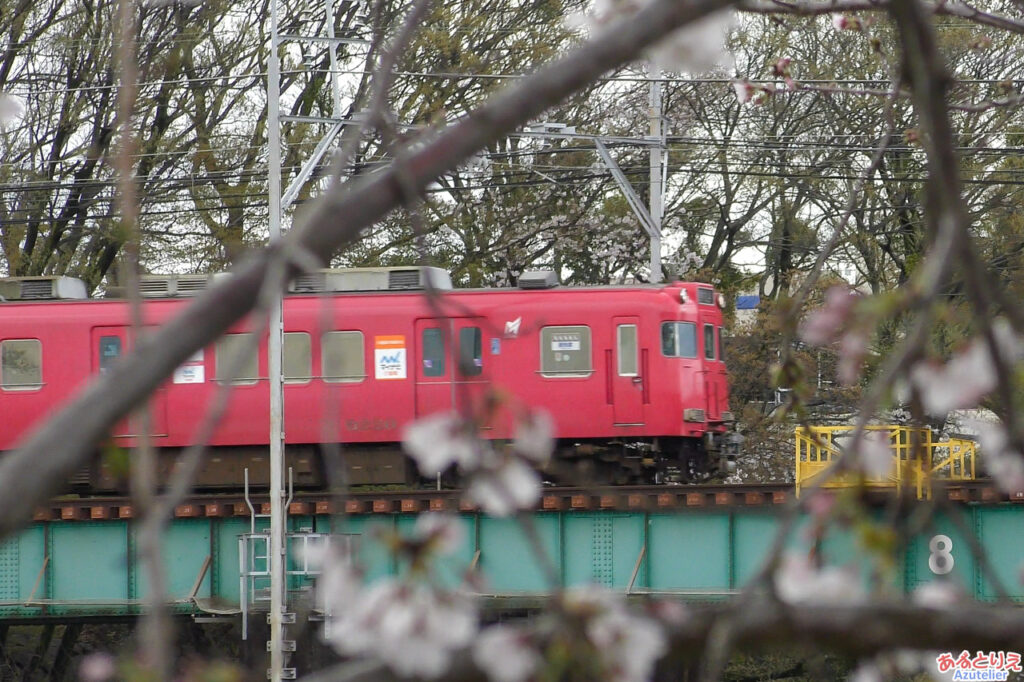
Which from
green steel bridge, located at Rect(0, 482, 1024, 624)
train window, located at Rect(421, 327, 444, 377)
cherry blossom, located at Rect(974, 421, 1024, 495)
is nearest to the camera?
cherry blossom, located at Rect(974, 421, 1024, 495)

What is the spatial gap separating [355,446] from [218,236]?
8.28 meters

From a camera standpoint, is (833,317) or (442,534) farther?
(833,317)

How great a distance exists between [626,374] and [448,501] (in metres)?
2.85

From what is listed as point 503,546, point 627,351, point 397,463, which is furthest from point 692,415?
point 397,463

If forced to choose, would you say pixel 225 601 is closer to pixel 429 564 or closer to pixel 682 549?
pixel 682 549

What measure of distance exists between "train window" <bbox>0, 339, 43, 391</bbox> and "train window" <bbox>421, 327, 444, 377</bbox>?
5.18 metres

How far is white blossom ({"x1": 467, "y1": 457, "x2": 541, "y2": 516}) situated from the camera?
6.13ft

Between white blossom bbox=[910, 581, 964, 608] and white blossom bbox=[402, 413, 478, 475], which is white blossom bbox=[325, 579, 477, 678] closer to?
white blossom bbox=[402, 413, 478, 475]

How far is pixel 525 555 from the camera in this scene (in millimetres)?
17328

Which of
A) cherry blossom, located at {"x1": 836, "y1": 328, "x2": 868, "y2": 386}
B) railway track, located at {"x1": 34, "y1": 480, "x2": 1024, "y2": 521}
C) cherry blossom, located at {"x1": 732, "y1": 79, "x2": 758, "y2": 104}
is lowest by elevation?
railway track, located at {"x1": 34, "y1": 480, "x2": 1024, "y2": 521}

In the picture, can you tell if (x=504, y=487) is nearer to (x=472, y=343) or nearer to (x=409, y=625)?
(x=409, y=625)

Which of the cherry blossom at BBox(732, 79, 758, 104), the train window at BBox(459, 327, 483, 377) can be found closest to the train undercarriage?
the train window at BBox(459, 327, 483, 377)

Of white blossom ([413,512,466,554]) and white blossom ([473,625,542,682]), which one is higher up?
white blossom ([413,512,466,554])

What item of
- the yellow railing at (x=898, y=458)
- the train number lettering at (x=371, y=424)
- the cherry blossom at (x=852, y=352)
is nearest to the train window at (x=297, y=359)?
the train number lettering at (x=371, y=424)
